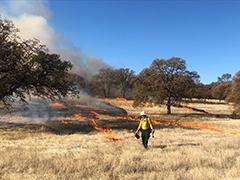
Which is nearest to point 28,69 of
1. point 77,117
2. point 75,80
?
point 77,117

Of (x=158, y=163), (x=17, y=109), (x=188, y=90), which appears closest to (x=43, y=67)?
(x=17, y=109)

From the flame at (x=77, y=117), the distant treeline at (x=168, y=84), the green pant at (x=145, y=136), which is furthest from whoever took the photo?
the distant treeline at (x=168, y=84)

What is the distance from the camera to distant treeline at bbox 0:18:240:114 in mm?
30234

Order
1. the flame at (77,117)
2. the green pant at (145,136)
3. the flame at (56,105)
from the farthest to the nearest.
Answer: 1. the flame at (56,105)
2. the flame at (77,117)
3. the green pant at (145,136)

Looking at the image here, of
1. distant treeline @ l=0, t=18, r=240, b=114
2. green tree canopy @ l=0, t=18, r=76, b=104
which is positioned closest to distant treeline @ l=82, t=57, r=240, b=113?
distant treeline @ l=0, t=18, r=240, b=114

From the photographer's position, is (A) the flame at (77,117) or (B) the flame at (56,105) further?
(B) the flame at (56,105)

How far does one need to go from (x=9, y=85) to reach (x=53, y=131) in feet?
15.8

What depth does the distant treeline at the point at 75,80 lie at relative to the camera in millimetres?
30234

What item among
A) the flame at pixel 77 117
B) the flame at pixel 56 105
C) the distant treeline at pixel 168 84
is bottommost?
the flame at pixel 77 117

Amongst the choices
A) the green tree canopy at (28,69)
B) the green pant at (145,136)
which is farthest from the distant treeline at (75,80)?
the green pant at (145,136)

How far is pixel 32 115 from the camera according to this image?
129 ft

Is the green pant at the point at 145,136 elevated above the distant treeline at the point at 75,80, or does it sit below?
below

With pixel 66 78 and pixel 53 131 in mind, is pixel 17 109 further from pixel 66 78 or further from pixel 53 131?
pixel 53 131

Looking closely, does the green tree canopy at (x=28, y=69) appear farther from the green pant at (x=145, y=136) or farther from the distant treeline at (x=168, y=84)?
the distant treeline at (x=168, y=84)
